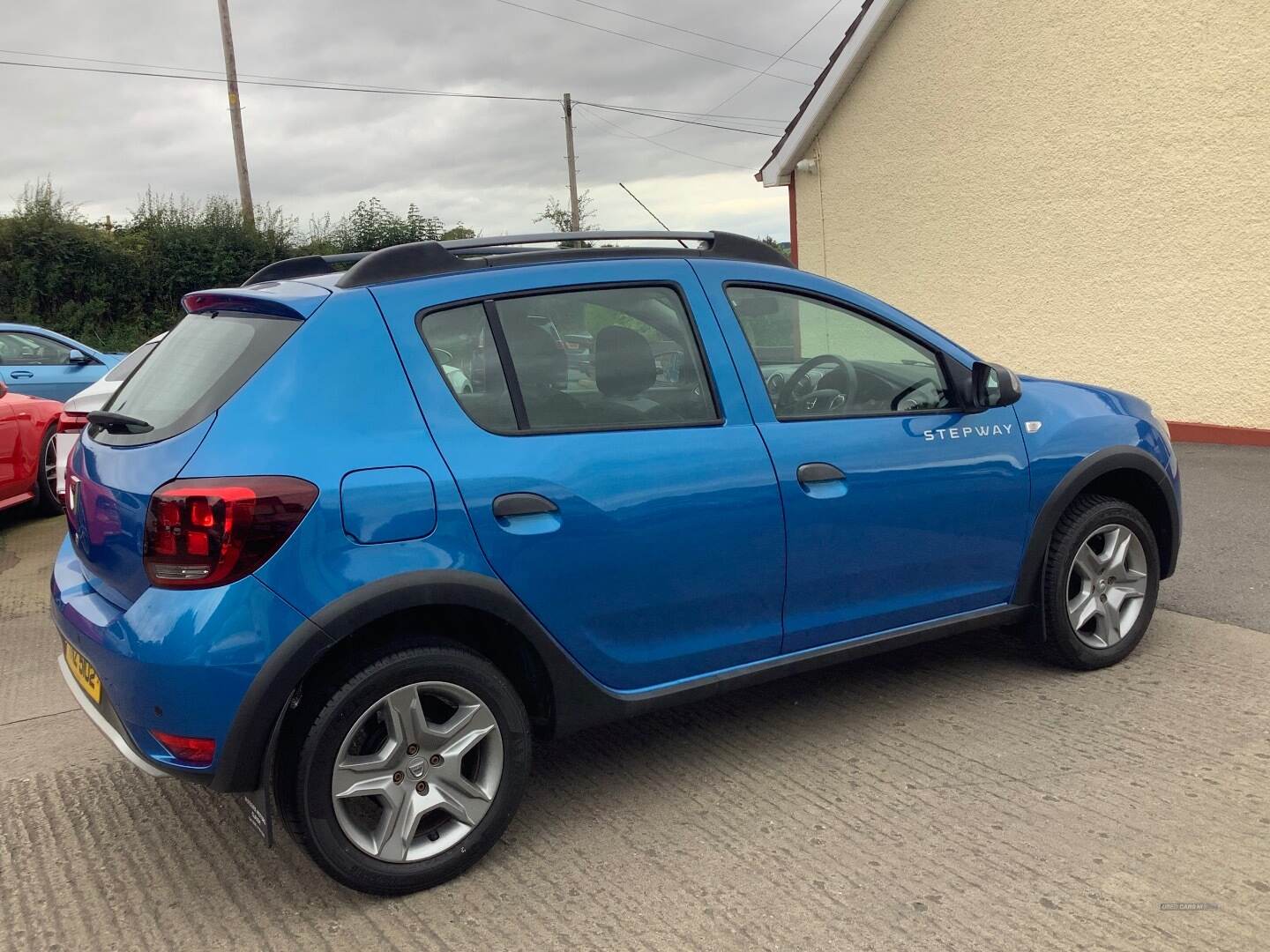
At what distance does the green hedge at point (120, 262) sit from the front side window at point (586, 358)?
748 inches

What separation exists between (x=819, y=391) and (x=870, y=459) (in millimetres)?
333

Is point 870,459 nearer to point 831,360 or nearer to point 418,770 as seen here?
point 831,360

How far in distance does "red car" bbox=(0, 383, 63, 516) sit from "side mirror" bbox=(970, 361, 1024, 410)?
290 inches

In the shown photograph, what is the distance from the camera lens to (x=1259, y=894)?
2.78 metres

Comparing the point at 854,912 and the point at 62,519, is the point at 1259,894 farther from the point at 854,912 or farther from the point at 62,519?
the point at 62,519

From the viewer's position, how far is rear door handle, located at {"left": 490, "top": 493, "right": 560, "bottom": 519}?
9.74ft

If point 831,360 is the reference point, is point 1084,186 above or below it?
above

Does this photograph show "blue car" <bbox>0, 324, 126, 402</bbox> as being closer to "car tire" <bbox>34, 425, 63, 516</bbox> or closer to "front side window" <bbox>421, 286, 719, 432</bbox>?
"car tire" <bbox>34, 425, 63, 516</bbox>

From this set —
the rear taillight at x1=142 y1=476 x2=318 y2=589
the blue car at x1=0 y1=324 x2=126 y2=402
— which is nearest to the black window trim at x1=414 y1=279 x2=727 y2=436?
the rear taillight at x1=142 y1=476 x2=318 y2=589

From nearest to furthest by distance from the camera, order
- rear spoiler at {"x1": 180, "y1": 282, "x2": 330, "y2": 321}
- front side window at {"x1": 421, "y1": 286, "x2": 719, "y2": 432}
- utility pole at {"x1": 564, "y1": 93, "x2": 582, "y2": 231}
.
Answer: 1. rear spoiler at {"x1": 180, "y1": 282, "x2": 330, "y2": 321}
2. front side window at {"x1": 421, "y1": 286, "x2": 719, "y2": 432}
3. utility pole at {"x1": 564, "y1": 93, "x2": 582, "y2": 231}

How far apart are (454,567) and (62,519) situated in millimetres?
7926

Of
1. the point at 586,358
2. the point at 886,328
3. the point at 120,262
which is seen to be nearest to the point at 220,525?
the point at 586,358

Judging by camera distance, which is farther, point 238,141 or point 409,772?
point 238,141

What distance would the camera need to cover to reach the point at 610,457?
125 inches
